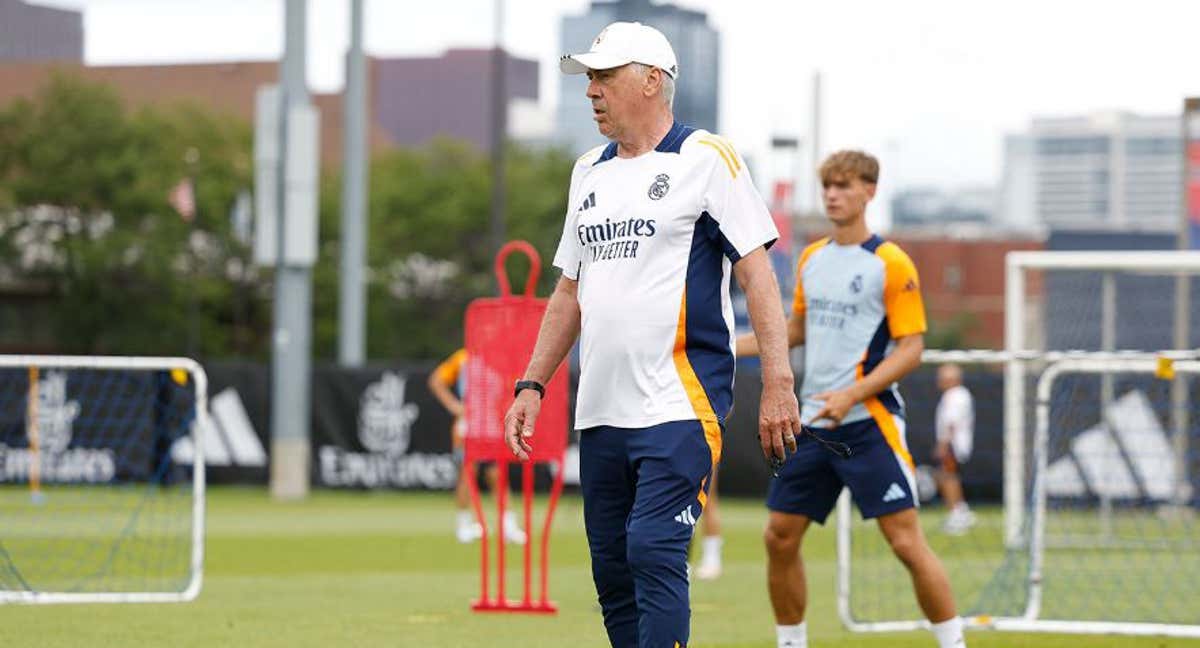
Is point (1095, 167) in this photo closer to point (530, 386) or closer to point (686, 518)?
point (530, 386)

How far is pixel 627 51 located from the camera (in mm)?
6027

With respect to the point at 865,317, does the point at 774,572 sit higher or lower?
lower

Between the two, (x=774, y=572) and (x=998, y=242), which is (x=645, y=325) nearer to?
(x=774, y=572)

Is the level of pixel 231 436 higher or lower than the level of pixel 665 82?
lower

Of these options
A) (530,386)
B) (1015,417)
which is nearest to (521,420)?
(530,386)

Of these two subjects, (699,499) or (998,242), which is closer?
(699,499)

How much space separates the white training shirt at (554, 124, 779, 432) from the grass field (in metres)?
3.70

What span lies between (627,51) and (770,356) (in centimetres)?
101

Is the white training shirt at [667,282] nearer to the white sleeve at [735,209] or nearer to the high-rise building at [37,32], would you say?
the white sleeve at [735,209]

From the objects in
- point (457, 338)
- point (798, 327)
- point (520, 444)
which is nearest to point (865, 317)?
point (798, 327)

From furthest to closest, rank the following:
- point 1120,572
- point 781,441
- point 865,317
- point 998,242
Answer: point 998,242, point 1120,572, point 865,317, point 781,441

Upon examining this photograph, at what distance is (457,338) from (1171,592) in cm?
5380

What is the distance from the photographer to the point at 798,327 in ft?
27.7

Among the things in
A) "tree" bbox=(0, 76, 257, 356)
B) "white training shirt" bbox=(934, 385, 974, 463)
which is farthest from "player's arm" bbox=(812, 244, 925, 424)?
"tree" bbox=(0, 76, 257, 356)
